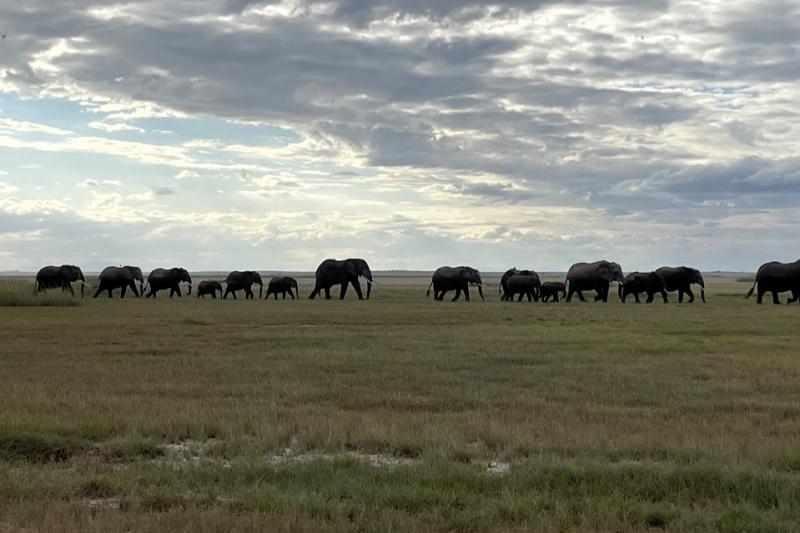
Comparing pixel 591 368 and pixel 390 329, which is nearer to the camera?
pixel 591 368

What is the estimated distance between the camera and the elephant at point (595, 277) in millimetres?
50750

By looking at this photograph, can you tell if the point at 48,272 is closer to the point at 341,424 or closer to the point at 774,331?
→ the point at 774,331

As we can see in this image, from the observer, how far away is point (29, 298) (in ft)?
141

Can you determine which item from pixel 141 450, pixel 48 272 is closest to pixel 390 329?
pixel 141 450

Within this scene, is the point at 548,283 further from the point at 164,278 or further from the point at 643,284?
the point at 164,278

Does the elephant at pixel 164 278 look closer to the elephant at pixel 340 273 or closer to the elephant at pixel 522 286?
the elephant at pixel 340 273

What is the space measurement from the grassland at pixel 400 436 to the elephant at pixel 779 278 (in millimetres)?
24780

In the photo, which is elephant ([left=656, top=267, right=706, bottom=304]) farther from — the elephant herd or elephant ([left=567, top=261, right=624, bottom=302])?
elephant ([left=567, top=261, right=624, bottom=302])

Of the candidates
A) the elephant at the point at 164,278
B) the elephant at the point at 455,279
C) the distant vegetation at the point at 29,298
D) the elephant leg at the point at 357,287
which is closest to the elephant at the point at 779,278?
the elephant at the point at 455,279

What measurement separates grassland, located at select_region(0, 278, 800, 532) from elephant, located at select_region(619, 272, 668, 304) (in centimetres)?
2784

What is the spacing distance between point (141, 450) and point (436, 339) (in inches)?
562

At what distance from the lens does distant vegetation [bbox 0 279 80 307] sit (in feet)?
140

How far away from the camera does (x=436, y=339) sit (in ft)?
77.6

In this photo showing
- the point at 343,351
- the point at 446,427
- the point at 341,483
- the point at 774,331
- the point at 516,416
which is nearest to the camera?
the point at 341,483
